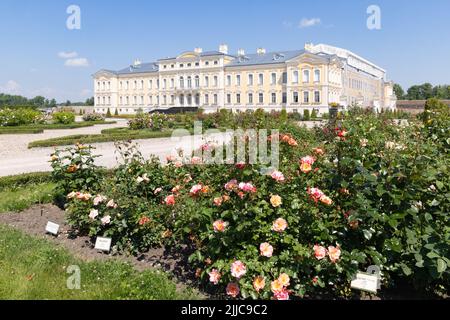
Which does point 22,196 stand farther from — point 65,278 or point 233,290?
point 233,290

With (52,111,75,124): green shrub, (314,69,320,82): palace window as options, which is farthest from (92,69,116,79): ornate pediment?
(52,111,75,124): green shrub

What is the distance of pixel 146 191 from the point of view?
476cm

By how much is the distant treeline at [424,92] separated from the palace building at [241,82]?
74.9 ft

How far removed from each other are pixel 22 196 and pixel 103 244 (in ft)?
8.99

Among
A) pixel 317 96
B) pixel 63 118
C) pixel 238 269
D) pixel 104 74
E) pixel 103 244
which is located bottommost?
pixel 103 244

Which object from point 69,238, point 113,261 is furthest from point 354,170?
point 69,238

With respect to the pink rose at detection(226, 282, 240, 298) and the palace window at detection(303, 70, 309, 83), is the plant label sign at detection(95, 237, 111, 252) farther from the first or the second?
the palace window at detection(303, 70, 309, 83)

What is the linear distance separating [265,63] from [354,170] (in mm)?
48684

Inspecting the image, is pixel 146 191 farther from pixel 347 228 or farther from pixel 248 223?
pixel 347 228

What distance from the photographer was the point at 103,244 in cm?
401

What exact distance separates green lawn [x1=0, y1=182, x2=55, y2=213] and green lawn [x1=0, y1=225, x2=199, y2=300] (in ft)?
5.34

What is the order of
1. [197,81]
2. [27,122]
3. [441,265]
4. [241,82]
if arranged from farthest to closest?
[197,81]
[241,82]
[27,122]
[441,265]

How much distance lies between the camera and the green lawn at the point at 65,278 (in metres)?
3.11


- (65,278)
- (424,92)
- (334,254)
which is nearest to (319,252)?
(334,254)
